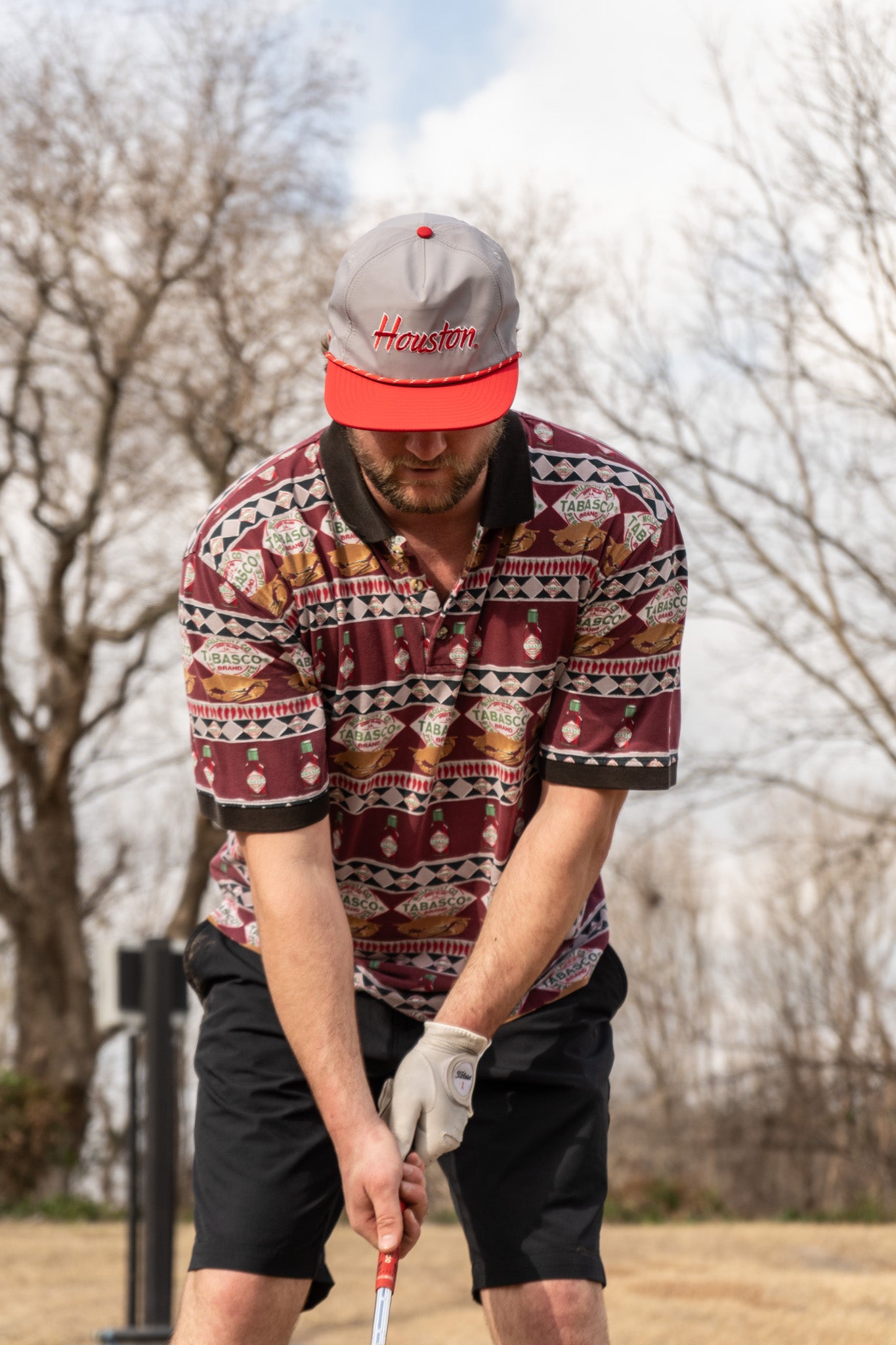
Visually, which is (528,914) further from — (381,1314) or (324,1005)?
(381,1314)

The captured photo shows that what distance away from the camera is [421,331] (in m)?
2.05

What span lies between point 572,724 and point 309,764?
16.3 inches

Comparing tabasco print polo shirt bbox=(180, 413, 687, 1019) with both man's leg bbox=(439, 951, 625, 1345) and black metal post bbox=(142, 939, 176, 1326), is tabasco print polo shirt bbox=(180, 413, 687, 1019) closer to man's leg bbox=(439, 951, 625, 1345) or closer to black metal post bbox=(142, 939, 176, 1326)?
man's leg bbox=(439, 951, 625, 1345)

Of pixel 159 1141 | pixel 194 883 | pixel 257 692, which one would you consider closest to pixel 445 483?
pixel 257 692

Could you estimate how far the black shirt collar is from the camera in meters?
2.12

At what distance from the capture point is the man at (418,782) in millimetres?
2078

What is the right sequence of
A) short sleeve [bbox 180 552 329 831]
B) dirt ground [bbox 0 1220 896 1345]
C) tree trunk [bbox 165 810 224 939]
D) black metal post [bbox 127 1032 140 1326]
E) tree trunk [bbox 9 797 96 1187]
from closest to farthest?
short sleeve [bbox 180 552 329 831] → dirt ground [bbox 0 1220 896 1345] → black metal post [bbox 127 1032 140 1326] → tree trunk [bbox 165 810 224 939] → tree trunk [bbox 9 797 96 1187]

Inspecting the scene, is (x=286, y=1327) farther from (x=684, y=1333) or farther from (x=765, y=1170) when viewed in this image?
(x=765, y=1170)

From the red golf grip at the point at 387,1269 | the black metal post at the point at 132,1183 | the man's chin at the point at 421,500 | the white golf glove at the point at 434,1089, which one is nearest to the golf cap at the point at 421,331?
the man's chin at the point at 421,500

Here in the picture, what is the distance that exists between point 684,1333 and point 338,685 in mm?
4175

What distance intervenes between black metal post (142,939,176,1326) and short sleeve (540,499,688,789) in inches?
157

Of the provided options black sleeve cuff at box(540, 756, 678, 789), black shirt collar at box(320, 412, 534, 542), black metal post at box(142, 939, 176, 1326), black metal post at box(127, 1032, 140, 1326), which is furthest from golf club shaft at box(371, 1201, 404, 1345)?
black metal post at box(127, 1032, 140, 1326)

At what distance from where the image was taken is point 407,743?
7.30 ft

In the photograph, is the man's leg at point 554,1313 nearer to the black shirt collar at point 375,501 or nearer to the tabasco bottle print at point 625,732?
the tabasco bottle print at point 625,732
